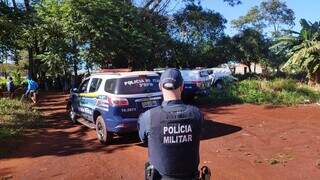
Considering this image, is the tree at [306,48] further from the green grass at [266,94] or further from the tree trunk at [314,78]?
the green grass at [266,94]

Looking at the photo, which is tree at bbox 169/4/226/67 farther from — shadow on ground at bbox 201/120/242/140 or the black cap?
the black cap

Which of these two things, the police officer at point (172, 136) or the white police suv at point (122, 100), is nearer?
the police officer at point (172, 136)

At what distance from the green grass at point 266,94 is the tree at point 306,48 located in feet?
7.75

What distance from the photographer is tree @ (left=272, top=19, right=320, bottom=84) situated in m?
23.7

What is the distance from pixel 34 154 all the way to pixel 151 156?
822 cm

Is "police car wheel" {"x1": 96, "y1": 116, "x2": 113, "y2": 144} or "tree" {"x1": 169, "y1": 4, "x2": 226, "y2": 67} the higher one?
"tree" {"x1": 169, "y1": 4, "x2": 226, "y2": 67}

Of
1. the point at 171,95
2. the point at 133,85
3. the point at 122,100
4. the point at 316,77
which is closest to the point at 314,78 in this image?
the point at 316,77

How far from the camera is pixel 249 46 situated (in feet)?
146

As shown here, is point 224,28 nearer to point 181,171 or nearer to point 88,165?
point 88,165

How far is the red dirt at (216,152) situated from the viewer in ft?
30.2

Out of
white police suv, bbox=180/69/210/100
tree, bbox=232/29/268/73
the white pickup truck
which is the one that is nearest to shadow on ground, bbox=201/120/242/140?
white police suv, bbox=180/69/210/100

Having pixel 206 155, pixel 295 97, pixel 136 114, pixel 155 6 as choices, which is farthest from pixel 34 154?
pixel 155 6

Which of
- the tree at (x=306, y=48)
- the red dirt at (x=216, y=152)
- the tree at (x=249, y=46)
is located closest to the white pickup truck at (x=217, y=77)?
the tree at (x=306, y=48)

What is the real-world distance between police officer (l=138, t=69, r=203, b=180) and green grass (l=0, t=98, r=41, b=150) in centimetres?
923
